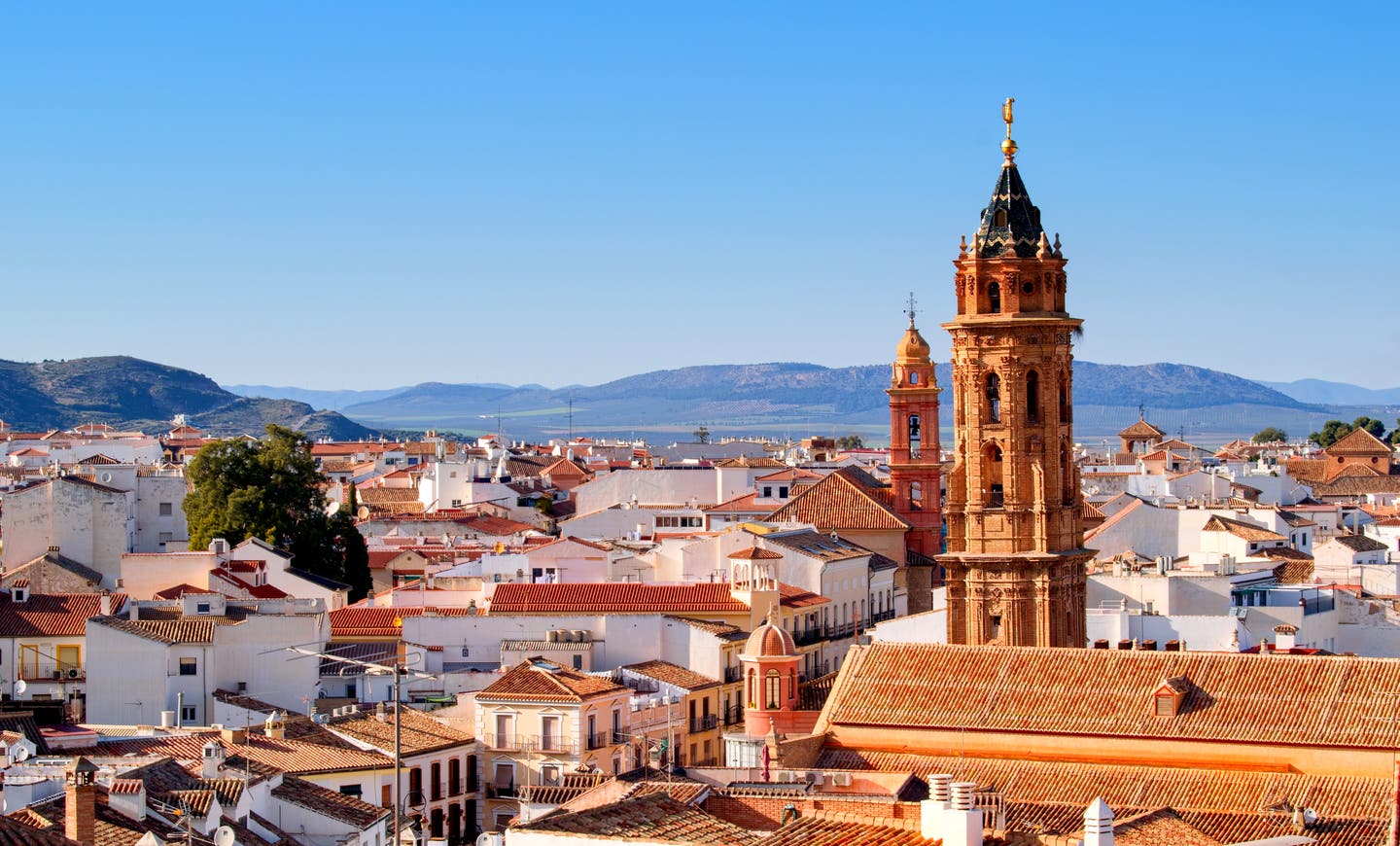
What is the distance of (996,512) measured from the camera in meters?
57.3

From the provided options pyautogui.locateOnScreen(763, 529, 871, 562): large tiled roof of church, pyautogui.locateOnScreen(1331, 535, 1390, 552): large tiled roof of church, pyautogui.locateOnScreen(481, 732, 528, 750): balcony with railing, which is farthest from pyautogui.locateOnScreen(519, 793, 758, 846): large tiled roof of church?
pyautogui.locateOnScreen(1331, 535, 1390, 552): large tiled roof of church

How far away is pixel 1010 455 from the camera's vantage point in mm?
57406

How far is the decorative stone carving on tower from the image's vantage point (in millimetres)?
87000

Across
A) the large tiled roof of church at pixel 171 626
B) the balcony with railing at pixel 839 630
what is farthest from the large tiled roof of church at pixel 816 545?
the large tiled roof of church at pixel 171 626

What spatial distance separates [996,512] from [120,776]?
86.5 feet

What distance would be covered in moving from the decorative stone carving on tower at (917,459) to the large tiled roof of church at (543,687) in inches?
1183

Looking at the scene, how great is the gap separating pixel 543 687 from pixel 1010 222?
1500 cm

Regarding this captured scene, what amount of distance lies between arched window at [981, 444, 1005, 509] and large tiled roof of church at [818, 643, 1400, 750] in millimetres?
10421

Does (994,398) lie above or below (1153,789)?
above

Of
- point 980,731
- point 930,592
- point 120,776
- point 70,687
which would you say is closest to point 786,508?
point 930,592

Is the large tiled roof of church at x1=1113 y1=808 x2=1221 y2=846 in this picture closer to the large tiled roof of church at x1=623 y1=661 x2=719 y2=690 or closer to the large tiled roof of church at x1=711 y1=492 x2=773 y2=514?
the large tiled roof of church at x1=623 y1=661 x2=719 y2=690

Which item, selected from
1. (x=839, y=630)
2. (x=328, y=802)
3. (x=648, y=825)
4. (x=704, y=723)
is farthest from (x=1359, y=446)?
(x=648, y=825)

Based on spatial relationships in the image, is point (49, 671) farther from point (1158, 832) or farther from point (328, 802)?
point (1158, 832)

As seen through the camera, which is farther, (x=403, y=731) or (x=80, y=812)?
(x=403, y=731)
